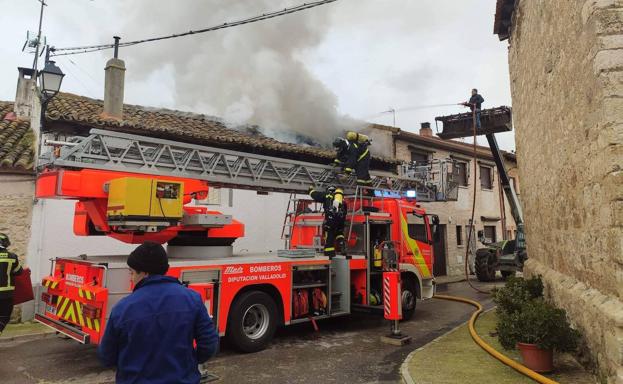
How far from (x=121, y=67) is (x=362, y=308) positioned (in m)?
8.51

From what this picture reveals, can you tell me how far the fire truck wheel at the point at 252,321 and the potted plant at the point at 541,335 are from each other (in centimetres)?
323

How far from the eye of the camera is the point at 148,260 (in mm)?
2475

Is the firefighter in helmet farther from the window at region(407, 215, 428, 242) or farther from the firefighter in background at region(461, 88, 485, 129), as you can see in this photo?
the firefighter in background at region(461, 88, 485, 129)

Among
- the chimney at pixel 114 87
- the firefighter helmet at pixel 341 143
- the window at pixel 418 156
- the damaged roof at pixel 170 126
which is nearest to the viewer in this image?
the firefighter helmet at pixel 341 143

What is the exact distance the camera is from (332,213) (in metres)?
7.53

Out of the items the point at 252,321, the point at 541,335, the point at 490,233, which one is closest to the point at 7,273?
the point at 252,321

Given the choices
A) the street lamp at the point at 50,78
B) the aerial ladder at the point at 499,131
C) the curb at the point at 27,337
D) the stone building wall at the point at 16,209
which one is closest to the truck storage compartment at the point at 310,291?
the curb at the point at 27,337

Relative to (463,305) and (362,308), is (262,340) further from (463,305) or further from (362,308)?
(463,305)

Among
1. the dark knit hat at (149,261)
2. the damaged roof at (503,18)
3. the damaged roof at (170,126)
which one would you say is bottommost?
the dark knit hat at (149,261)

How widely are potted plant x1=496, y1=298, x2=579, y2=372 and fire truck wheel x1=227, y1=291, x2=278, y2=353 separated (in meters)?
3.23

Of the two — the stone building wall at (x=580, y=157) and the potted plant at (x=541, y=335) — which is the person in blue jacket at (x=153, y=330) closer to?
the stone building wall at (x=580, y=157)

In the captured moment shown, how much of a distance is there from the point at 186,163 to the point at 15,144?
5771 mm

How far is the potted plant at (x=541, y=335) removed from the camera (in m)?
4.78

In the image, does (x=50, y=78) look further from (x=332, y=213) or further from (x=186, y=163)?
(x=332, y=213)
